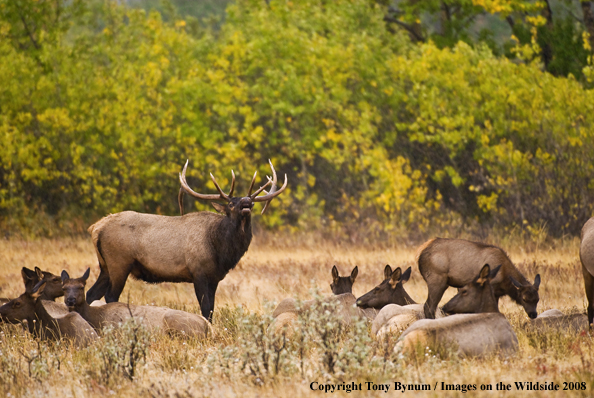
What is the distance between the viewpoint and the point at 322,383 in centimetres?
677

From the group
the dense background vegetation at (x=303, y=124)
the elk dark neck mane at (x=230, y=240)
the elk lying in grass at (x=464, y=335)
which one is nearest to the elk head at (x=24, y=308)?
the elk dark neck mane at (x=230, y=240)

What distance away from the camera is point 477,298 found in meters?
8.66

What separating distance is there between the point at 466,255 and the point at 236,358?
3.53m

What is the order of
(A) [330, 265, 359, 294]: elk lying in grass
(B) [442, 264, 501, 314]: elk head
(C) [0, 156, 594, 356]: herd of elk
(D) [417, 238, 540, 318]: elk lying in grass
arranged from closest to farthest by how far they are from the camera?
1. (C) [0, 156, 594, 356]: herd of elk
2. (B) [442, 264, 501, 314]: elk head
3. (D) [417, 238, 540, 318]: elk lying in grass
4. (A) [330, 265, 359, 294]: elk lying in grass

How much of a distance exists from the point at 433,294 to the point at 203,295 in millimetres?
3160

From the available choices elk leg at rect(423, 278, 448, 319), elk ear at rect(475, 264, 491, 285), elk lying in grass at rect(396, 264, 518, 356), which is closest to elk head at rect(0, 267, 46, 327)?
elk lying in grass at rect(396, 264, 518, 356)

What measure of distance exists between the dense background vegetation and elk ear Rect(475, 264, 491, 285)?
1012 cm

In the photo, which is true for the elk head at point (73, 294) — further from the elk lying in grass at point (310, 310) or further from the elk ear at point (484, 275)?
the elk ear at point (484, 275)

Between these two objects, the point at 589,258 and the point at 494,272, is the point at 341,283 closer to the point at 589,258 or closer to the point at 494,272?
the point at 494,272

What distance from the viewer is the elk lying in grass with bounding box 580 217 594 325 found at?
9273 mm

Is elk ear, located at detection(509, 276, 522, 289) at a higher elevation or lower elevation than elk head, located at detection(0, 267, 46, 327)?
higher

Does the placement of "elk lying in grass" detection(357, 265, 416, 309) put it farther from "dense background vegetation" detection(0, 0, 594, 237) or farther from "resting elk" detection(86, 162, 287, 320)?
"dense background vegetation" detection(0, 0, 594, 237)

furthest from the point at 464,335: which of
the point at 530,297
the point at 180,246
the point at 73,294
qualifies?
the point at 180,246

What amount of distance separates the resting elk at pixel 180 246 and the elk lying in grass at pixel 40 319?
2101 mm
